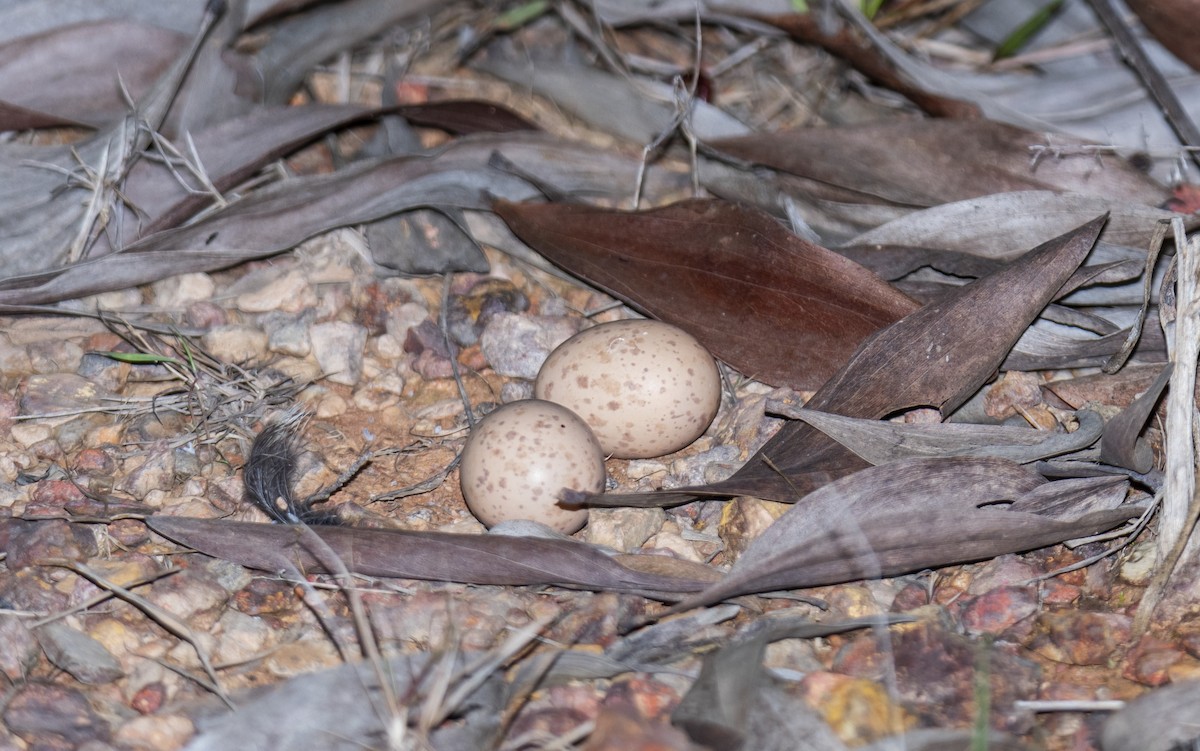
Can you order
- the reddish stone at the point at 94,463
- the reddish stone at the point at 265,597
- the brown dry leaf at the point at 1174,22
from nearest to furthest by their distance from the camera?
the reddish stone at the point at 265,597 → the reddish stone at the point at 94,463 → the brown dry leaf at the point at 1174,22

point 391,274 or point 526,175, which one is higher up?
point 526,175

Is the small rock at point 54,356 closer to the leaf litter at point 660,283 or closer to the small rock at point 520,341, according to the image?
the leaf litter at point 660,283

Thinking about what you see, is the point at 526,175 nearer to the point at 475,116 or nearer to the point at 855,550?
the point at 475,116

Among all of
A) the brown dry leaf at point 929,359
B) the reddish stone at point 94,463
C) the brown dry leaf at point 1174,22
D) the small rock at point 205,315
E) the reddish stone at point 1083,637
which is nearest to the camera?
the reddish stone at point 1083,637

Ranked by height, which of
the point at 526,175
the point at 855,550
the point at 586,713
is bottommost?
the point at 586,713

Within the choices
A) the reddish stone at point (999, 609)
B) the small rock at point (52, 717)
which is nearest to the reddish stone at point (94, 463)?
the small rock at point (52, 717)

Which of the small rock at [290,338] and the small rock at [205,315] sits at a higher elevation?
the small rock at [205,315]

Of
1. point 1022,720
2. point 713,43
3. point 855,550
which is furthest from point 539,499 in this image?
point 713,43

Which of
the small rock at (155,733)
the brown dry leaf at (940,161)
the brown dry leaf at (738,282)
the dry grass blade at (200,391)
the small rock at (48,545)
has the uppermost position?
the brown dry leaf at (940,161)
